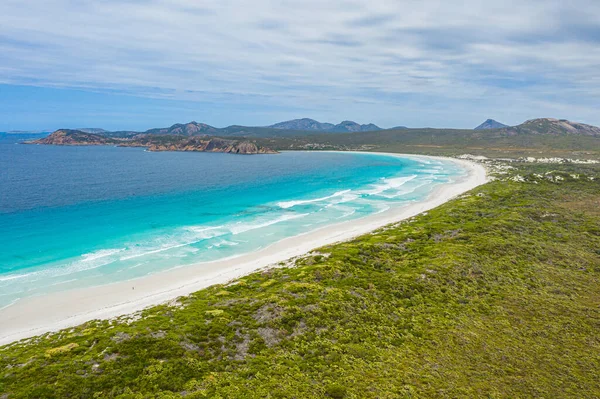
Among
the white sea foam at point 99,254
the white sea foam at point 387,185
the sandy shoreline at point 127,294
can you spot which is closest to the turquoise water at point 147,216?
the white sea foam at point 99,254

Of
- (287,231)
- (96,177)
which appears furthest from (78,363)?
(96,177)

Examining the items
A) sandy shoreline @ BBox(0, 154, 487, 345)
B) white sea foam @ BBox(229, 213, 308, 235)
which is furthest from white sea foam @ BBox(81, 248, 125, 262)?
white sea foam @ BBox(229, 213, 308, 235)

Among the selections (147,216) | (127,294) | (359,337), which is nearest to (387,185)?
(147,216)

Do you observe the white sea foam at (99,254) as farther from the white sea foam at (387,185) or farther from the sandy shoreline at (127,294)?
the white sea foam at (387,185)

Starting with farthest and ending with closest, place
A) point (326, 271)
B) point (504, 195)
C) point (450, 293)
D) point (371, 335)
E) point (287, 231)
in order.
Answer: point (504, 195) → point (287, 231) → point (326, 271) → point (450, 293) → point (371, 335)

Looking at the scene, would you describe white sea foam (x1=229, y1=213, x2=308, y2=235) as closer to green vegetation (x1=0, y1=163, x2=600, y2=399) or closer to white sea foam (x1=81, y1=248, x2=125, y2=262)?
white sea foam (x1=81, y1=248, x2=125, y2=262)

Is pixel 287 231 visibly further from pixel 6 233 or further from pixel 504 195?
pixel 504 195
